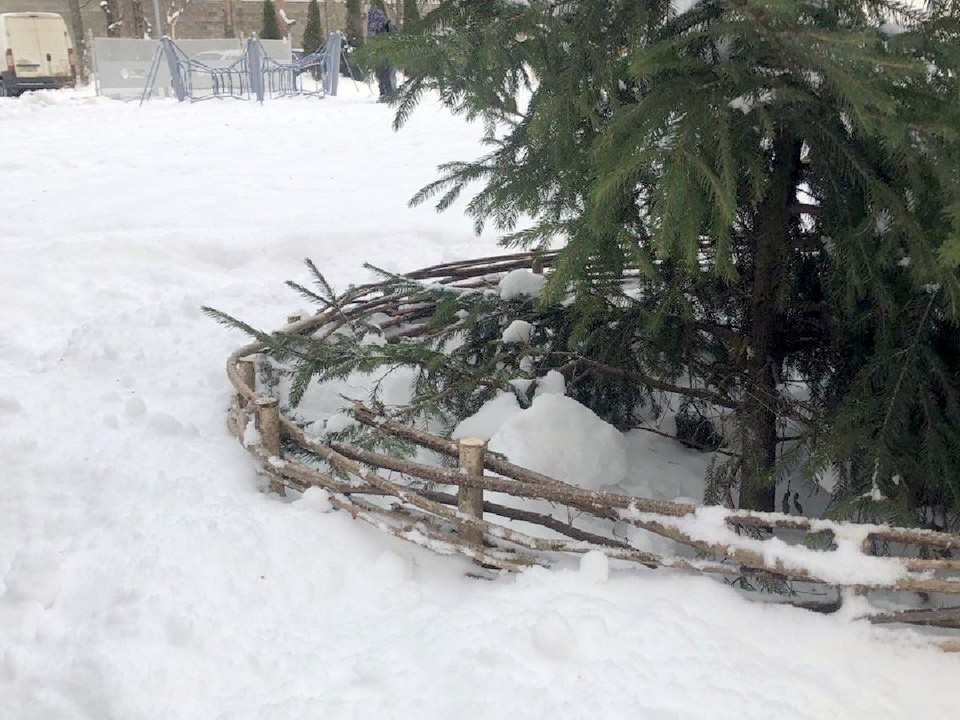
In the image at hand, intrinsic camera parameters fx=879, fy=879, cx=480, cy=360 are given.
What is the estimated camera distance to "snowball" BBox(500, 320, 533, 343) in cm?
362

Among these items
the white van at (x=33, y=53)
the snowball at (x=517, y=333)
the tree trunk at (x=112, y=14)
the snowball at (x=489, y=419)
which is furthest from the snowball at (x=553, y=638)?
the tree trunk at (x=112, y=14)

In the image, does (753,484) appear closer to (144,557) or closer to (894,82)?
(894,82)

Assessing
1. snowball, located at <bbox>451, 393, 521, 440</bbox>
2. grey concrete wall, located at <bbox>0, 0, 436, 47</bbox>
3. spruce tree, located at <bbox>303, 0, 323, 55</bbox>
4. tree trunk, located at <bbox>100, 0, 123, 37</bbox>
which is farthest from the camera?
grey concrete wall, located at <bbox>0, 0, 436, 47</bbox>

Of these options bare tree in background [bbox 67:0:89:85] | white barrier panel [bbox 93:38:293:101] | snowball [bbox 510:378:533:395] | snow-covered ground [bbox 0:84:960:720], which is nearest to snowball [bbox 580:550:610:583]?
snow-covered ground [bbox 0:84:960:720]

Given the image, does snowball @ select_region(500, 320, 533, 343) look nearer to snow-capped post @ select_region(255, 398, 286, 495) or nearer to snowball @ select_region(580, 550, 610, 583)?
snow-capped post @ select_region(255, 398, 286, 495)

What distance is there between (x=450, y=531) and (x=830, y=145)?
5.46 feet

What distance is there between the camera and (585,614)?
238cm

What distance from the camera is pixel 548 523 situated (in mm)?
2848

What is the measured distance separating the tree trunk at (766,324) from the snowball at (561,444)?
0.48 meters

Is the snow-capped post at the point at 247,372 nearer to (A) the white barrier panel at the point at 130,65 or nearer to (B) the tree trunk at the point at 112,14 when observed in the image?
(A) the white barrier panel at the point at 130,65

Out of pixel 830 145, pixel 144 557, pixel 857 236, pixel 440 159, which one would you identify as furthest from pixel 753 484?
pixel 440 159

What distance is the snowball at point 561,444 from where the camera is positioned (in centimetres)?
318

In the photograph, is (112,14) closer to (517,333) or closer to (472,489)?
(517,333)

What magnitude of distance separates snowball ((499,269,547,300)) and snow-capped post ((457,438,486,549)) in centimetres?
122
